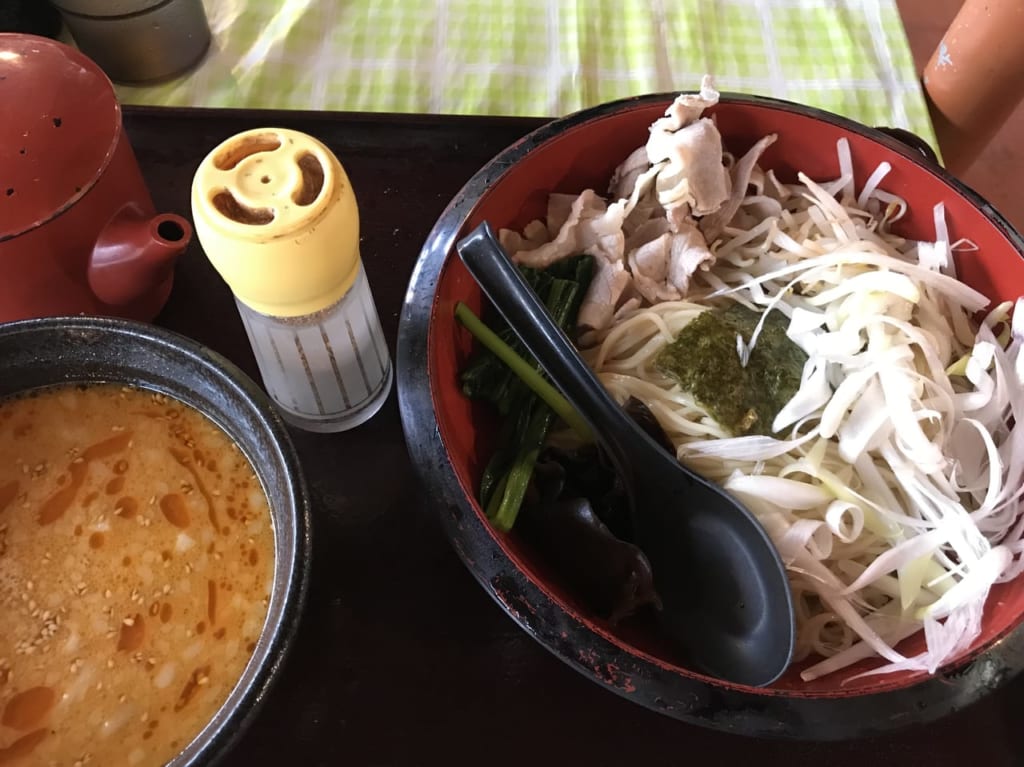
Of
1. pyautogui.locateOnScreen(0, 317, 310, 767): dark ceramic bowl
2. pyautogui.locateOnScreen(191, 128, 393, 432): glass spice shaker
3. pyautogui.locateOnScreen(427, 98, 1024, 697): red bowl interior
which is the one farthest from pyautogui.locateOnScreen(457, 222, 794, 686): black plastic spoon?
pyautogui.locateOnScreen(0, 317, 310, 767): dark ceramic bowl

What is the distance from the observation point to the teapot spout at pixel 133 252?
86 centimetres

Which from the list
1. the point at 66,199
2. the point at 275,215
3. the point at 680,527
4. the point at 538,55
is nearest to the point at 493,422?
the point at 680,527

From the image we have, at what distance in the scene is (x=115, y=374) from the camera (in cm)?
84

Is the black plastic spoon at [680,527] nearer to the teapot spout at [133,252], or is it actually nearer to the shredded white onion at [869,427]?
the shredded white onion at [869,427]

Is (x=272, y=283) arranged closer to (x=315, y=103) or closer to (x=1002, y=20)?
(x=315, y=103)

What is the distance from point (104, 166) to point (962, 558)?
101 centimetres

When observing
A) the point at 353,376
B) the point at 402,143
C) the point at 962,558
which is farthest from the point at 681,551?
the point at 402,143

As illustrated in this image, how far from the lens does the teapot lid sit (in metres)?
0.80

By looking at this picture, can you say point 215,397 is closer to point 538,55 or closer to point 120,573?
point 120,573

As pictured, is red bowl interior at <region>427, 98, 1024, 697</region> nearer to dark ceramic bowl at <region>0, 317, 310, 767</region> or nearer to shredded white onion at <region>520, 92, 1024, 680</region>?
shredded white onion at <region>520, 92, 1024, 680</region>

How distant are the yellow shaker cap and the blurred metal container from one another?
629 mm

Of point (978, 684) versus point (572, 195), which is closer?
point (978, 684)

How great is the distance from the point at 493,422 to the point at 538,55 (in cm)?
82

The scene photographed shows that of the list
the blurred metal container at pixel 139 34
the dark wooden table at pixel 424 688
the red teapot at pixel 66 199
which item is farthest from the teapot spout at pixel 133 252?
the blurred metal container at pixel 139 34
